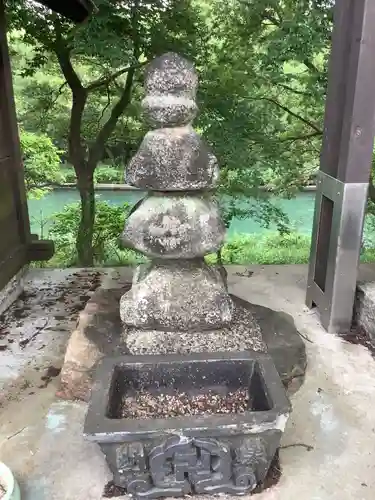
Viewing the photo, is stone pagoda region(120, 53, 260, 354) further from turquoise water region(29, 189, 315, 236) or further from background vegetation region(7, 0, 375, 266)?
turquoise water region(29, 189, 315, 236)

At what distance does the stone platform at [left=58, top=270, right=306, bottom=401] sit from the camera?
2480 mm

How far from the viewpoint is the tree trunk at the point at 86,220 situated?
5.79 metres

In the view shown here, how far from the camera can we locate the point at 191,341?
249 centimetres

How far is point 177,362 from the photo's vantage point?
212cm

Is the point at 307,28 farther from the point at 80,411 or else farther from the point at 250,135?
the point at 80,411

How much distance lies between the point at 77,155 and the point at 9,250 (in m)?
2.22

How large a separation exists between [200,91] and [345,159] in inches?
73.3

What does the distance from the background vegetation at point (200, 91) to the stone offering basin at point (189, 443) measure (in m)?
2.61

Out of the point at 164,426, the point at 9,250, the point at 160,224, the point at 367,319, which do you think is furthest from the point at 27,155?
the point at 164,426

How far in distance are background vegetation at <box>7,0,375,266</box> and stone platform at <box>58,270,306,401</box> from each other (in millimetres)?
1827

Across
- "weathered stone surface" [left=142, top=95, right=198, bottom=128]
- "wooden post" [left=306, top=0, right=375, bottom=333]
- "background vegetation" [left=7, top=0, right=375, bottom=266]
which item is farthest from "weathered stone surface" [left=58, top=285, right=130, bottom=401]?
"background vegetation" [left=7, top=0, right=375, bottom=266]

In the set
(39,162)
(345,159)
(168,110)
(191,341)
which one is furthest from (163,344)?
(39,162)

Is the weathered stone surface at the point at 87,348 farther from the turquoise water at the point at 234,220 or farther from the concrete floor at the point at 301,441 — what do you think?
the turquoise water at the point at 234,220

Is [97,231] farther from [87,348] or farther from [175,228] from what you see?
[175,228]
